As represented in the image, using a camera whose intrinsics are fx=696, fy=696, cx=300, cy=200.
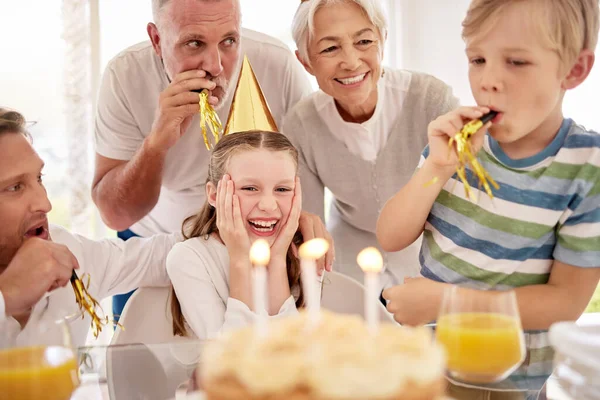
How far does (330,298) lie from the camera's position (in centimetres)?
183

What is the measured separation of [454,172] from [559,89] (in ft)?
0.91

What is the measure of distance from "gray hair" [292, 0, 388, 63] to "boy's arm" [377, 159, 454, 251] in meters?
0.56

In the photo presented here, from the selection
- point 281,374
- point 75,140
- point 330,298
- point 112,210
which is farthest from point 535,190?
point 75,140

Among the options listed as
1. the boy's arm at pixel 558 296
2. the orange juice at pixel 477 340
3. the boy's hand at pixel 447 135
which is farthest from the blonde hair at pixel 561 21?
the orange juice at pixel 477 340

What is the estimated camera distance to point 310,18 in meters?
1.87

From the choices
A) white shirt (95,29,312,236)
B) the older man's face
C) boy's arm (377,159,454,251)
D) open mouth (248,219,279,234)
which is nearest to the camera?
boy's arm (377,159,454,251)

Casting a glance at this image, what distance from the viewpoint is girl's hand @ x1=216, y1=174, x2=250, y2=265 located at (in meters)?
1.67

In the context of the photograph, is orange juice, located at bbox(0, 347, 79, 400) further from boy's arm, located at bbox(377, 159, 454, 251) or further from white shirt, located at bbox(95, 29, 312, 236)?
white shirt, located at bbox(95, 29, 312, 236)

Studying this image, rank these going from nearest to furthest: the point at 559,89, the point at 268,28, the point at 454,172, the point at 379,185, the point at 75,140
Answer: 1. the point at 559,89
2. the point at 454,172
3. the point at 379,185
4. the point at 75,140
5. the point at 268,28

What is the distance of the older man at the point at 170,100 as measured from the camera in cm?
192

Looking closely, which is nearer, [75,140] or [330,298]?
[330,298]

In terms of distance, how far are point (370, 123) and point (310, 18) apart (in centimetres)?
38

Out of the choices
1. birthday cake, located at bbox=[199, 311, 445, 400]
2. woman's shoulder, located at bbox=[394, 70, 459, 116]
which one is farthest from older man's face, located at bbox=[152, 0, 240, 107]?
birthday cake, located at bbox=[199, 311, 445, 400]

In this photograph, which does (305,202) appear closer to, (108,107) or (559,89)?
(108,107)
